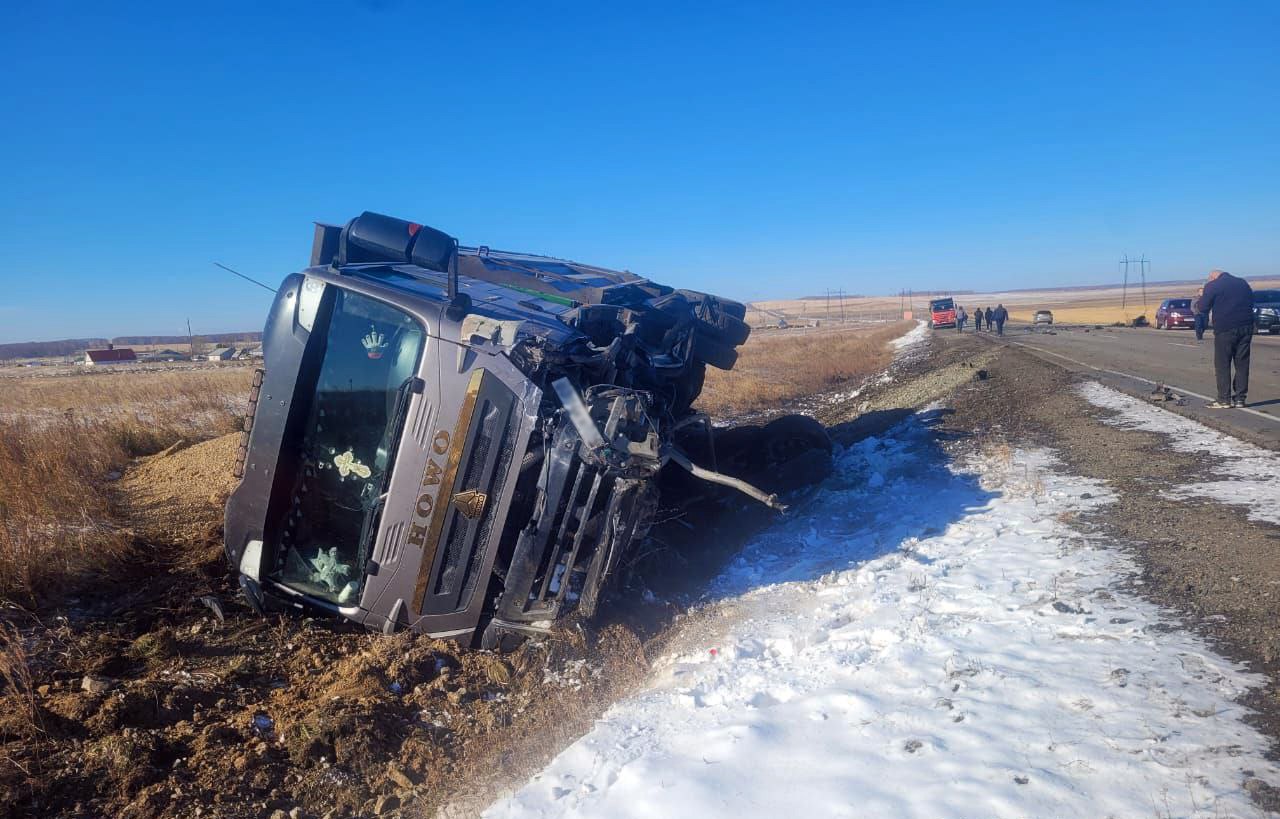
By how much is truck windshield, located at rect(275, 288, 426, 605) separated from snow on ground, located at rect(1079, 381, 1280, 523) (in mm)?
5199

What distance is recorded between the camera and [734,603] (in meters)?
4.65

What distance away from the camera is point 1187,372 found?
13.4 m

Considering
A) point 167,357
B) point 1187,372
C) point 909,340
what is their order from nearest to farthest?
point 1187,372, point 909,340, point 167,357

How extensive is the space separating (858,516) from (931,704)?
3000 millimetres

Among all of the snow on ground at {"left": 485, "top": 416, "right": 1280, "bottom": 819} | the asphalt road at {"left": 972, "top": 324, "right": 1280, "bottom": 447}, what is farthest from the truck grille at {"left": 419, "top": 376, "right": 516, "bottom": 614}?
the asphalt road at {"left": 972, "top": 324, "right": 1280, "bottom": 447}

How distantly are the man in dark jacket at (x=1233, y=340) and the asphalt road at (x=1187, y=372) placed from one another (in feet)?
0.81

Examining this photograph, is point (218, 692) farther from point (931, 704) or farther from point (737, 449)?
point (737, 449)

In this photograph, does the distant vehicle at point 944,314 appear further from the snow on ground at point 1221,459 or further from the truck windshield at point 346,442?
the truck windshield at point 346,442

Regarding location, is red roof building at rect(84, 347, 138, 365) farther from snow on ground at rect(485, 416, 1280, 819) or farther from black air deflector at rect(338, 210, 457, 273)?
snow on ground at rect(485, 416, 1280, 819)

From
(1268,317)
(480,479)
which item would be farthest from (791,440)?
(1268,317)

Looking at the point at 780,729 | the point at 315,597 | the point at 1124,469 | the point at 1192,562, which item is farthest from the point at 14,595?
the point at 1124,469

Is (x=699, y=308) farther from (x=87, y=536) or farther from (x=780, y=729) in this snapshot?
(x=87, y=536)

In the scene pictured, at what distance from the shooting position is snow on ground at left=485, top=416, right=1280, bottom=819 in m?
2.49

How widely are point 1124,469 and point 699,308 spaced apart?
12.2ft
